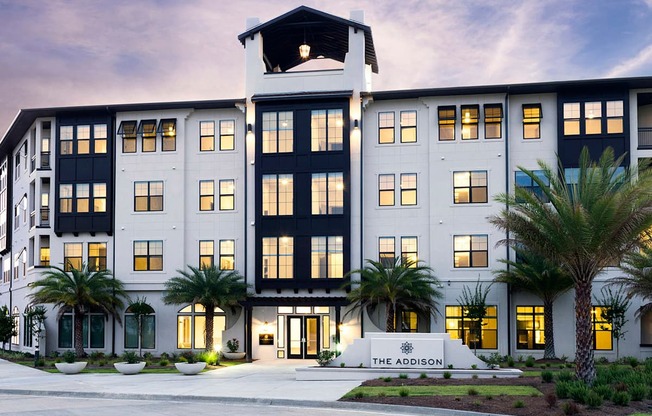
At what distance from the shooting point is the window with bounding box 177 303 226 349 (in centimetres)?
4216

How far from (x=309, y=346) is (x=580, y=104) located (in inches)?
723

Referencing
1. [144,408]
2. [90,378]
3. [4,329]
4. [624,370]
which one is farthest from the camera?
[4,329]

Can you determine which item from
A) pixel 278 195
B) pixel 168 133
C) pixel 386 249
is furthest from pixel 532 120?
pixel 168 133

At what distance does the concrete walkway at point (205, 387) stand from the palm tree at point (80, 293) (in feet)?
17.8

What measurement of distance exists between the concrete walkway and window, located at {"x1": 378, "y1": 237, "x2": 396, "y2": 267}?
8.72 meters

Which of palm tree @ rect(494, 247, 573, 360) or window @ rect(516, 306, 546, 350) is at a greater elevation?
A: palm tree @ rect(494, 247, 573, 360)

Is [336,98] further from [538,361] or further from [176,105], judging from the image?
[538,361]

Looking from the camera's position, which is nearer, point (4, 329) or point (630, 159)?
point (630, 159)

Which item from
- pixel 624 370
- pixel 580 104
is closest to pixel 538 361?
pixel 624 370

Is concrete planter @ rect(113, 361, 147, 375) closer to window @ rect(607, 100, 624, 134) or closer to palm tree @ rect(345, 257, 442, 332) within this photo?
palm tree @ rect(345, 257, 442, 332)

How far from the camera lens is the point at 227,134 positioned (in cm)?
4306

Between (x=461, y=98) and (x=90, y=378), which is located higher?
(x=461, y=98)

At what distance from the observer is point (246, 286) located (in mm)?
40656

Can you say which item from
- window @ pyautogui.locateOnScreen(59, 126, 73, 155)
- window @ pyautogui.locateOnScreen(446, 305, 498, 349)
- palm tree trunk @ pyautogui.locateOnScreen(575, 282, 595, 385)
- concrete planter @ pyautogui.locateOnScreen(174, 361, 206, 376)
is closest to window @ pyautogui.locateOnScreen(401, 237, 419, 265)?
window @ pyautogui.locateOnScreen(446, 305, 498, 349)
